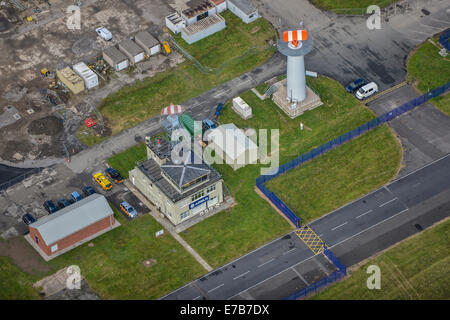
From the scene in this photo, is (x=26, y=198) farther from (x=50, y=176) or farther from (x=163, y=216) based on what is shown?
(x=163, y=216)

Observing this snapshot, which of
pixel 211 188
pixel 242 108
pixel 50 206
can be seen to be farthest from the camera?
pixel 242 108

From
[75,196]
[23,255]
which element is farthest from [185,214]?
[23,255]

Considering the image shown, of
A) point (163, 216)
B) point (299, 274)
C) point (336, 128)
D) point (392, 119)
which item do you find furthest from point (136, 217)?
point (392, 119)

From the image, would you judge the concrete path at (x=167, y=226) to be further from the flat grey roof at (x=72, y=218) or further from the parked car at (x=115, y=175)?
the flat grey roof at (x=72, y=218)

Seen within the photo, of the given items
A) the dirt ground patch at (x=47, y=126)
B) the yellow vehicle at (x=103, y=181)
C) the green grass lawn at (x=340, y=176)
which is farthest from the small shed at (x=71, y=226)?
the green grass lawn at (x=340, y=176)

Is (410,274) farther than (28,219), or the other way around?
(28,219)

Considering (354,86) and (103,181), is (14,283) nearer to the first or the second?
(103,181)
